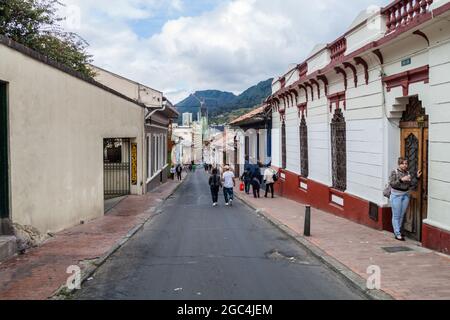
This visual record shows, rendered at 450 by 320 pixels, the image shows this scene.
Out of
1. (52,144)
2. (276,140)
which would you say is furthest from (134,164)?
(52,144)

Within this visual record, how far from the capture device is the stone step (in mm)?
8789

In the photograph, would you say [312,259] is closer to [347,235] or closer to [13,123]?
[347,235]

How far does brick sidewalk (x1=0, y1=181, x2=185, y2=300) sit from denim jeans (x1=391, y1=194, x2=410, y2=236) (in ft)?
17.7

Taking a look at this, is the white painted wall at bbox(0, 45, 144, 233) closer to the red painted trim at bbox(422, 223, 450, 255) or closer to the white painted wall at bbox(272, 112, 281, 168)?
the red painted trim at bbox(422, 223, 450, 255)

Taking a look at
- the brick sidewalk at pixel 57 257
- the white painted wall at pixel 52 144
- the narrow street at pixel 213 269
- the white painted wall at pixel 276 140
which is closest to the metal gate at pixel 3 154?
the white painted wall at pixel 52 144

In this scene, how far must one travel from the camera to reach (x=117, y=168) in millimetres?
24281

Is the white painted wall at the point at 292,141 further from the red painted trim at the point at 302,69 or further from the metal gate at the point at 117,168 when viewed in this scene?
the metal gate at the point at 117,168

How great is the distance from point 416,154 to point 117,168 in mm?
15753

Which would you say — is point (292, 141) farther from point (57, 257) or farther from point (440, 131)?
point (57, 257)

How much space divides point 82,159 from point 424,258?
839 cm

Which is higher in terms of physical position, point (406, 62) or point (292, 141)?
point (406, 62)

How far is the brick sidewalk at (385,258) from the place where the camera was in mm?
7125

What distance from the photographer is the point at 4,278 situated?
307 inches
